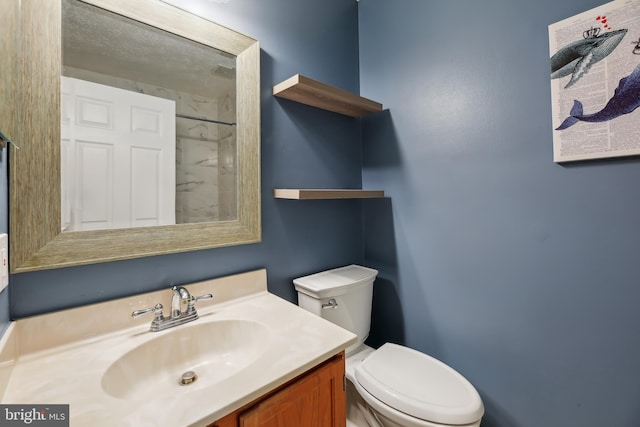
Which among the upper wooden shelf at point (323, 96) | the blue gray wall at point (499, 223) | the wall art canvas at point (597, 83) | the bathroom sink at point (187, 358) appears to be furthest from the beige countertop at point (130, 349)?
the wall art canvas at point (597, 83)

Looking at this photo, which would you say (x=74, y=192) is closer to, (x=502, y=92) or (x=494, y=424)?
(x=502, y=92)

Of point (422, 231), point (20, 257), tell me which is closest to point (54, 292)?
point (20, 257)

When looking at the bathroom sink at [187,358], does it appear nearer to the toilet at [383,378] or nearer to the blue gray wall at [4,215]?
the blue gray wall at [4,215]

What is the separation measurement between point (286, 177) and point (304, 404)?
920 mm

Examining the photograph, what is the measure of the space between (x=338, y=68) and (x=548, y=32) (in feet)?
3.07

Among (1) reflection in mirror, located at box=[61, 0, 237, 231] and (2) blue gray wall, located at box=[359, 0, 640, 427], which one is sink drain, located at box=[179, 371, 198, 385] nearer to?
(1) reflection in mirror, located at box=[61, 0, 237, 231]

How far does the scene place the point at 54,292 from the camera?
0.82m

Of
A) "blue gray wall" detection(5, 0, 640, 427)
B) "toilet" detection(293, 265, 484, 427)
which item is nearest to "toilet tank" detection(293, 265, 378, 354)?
"toilet" detection(293, 265, 484, 427)

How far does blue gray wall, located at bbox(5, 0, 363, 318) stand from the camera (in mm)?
878

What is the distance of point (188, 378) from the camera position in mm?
854

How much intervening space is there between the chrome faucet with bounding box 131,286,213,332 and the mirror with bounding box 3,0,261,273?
161 millimetres

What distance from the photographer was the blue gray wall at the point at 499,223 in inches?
37.3

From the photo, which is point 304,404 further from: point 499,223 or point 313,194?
point 499,223

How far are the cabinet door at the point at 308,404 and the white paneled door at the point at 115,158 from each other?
2.28ft
